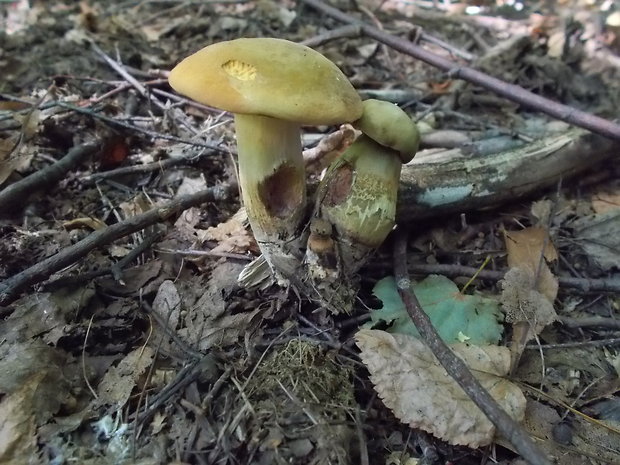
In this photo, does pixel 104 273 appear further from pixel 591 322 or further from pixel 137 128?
pixel 591 322

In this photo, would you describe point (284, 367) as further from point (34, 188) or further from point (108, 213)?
point (34, 188)

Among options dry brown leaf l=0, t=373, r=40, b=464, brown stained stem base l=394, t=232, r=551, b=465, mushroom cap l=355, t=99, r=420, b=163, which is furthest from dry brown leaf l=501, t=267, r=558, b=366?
dry brown leaf l=0, t=373, r=40, b=464

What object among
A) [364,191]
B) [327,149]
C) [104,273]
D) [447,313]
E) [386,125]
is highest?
[386,125]

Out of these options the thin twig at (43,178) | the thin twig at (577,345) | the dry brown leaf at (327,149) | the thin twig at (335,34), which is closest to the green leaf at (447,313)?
the thin twig at (577,345)

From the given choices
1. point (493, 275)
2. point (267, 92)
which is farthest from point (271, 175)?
point (493, 275)

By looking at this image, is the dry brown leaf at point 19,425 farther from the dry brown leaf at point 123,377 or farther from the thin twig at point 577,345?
the thin twig at point 577,345

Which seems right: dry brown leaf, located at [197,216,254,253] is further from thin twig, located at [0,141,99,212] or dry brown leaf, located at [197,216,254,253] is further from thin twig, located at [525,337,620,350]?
thin twig, located at [525,337,620,350]
